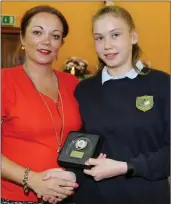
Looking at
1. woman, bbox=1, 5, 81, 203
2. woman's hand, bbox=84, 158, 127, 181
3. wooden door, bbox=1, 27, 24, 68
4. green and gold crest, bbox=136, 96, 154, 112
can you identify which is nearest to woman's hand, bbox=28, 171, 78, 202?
woman, bbox=1, 5, 81, 203

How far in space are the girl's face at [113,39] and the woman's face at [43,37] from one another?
0.80ft

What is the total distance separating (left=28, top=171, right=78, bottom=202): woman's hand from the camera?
1274 millimetres

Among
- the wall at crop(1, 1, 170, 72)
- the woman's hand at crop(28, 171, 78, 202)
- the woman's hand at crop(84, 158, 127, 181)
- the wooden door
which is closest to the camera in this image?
the woman's hand at crop(84, 158, 127, 181)

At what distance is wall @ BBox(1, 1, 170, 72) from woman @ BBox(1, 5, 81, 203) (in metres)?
2.00

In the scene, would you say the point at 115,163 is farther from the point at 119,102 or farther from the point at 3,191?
the point at 3,191

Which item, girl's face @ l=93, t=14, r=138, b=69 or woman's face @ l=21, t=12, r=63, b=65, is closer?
girl's face @ l=93, t=14, r=138, b=69

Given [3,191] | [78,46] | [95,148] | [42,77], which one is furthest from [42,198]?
[78,46]

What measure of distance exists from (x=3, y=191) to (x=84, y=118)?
46cm

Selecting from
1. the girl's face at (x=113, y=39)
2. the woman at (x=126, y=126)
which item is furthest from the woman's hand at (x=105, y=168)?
the girl's face at (x=113, y=39)

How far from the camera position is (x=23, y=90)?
4.66 ft

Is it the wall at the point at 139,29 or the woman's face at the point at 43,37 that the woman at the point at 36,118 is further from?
the wall at the point at 139,29

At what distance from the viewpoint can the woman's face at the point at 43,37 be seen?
146cm

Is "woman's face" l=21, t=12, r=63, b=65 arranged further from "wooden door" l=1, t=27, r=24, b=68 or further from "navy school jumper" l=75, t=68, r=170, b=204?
"wooden door" l=1, t=27, r=24, b=68

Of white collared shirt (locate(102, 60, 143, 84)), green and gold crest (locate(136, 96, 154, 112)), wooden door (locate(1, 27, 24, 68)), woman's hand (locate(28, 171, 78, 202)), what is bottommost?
woman's hand (locate(28, 171, 78, 202))
